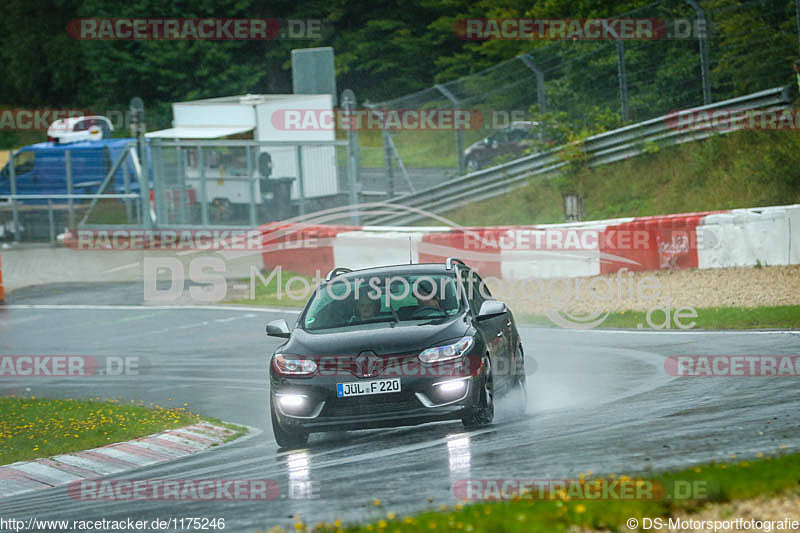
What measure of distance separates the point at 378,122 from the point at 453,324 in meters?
18.6

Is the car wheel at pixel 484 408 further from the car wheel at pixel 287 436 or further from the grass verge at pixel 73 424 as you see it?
the grass verge at pixel 73 424

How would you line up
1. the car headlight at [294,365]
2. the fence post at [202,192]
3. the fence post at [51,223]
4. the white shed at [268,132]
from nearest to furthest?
the car headlight at [294,365] < the white shed at [268,132] < the fence post at [202,192] < the fence post at [51,223]

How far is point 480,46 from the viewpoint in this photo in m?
50.6

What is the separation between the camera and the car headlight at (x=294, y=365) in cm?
915

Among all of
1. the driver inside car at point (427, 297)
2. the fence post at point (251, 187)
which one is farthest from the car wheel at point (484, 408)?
the fence post at point (251, 187)

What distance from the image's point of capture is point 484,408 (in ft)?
30.1

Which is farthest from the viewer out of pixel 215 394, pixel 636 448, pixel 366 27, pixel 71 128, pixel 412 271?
pixel 366 27

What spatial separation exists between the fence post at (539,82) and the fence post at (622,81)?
5.79 feet

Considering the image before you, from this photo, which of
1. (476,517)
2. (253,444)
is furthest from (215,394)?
(476,517)

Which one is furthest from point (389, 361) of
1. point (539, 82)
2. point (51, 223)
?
point (51, 223)

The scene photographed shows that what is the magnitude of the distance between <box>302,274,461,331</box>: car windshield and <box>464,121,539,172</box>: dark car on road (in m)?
17.0

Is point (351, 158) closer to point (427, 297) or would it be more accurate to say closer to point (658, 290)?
point (658, 290)

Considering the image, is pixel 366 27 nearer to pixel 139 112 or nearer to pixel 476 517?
pixel 139 112

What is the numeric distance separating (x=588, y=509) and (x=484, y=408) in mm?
3396
